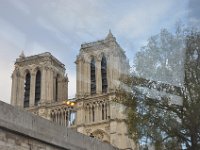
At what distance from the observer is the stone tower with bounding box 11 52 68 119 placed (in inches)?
2643

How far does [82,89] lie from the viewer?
6372 centimetres

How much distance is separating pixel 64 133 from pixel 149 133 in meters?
5.85

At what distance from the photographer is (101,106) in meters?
62.4

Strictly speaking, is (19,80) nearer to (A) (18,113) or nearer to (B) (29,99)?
(B) (29,99)

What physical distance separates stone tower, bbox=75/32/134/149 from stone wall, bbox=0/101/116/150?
45.1 metres

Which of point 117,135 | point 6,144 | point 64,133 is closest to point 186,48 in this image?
point 64,133

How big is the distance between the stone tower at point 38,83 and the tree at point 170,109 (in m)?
47.6

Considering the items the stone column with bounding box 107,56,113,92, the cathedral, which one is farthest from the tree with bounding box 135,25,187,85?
the stone column with bounding box 107,56,113,92

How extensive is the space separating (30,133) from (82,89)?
52.0 metres

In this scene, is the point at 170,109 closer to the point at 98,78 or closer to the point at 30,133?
the point at 30,133

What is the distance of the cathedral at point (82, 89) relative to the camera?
60.4 meters

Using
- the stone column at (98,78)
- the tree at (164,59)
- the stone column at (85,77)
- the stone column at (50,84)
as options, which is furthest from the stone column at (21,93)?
the tree at (164,59)

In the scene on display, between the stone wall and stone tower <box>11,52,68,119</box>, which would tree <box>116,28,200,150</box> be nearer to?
the stone wall

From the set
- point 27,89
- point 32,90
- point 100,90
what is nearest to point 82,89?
point 100,90
